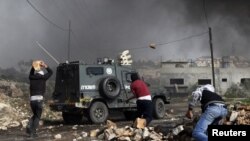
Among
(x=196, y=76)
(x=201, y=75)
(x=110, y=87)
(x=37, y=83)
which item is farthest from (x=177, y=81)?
(x=37, y=83)

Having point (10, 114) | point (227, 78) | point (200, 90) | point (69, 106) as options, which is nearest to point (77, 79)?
point (69, 106)

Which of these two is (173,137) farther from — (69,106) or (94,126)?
(69,106)

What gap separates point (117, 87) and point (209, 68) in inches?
1392

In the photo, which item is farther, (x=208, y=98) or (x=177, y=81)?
(x=177, y=81)

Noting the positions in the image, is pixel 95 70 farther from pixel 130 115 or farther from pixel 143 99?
pixel 143 99

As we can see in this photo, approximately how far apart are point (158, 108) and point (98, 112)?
2773 mm

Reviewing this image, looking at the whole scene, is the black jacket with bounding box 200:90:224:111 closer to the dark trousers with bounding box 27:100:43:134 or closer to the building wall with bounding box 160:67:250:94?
the dark trousers with bounding box 27:100:43:134

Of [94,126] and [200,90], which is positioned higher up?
[200,90]

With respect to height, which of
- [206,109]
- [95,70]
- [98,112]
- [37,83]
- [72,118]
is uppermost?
[95,70]

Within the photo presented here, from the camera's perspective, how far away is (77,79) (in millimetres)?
15086

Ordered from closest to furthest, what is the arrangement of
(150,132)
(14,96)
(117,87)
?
(150,132), (117,87), (14,96)

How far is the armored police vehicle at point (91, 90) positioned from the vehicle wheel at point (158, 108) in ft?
2.94

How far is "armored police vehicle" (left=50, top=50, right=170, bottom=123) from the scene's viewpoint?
15.0 m

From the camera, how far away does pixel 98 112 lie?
49.9ft
